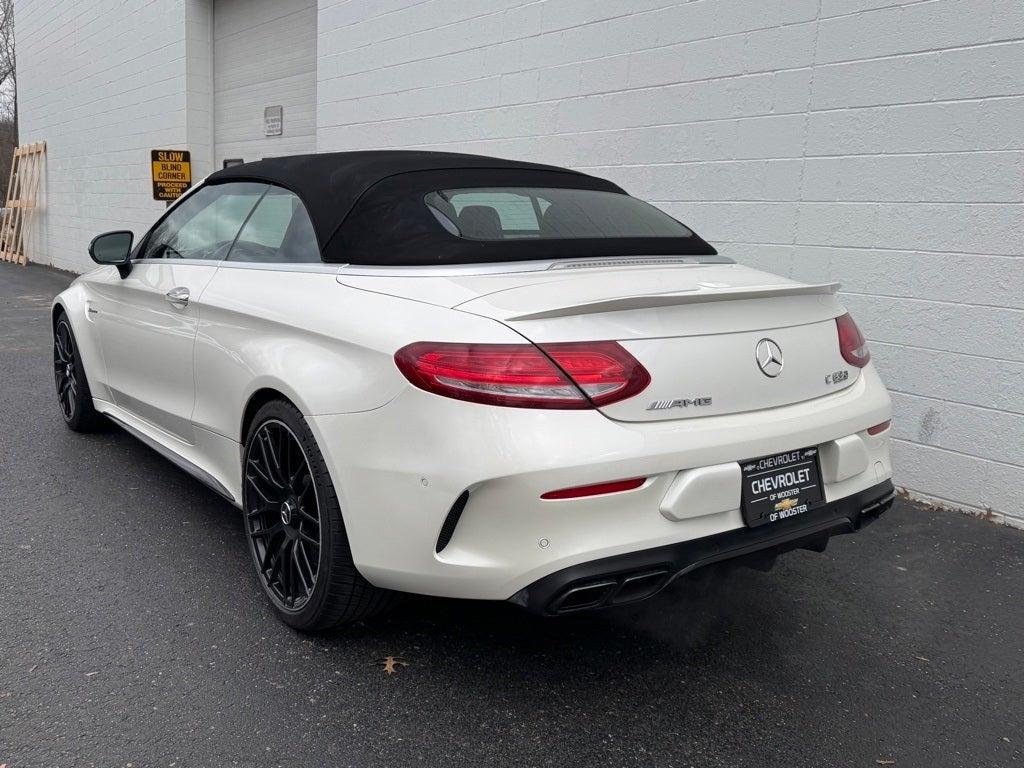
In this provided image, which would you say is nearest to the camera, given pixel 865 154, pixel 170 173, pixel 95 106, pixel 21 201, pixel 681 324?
pixel 681 324

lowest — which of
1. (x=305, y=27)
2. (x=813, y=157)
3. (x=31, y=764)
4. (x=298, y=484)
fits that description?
(x=31, y=764)

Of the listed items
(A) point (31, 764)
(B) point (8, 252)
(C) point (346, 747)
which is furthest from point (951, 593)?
(B) point (8, 252)

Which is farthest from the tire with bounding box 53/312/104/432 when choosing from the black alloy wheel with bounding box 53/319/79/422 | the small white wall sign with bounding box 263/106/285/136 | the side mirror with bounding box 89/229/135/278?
the small white wall sign with bounding box 263/106/285/136

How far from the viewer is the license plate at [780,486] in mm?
2281

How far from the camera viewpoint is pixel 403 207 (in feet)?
9.28

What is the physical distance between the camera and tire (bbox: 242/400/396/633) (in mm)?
2469

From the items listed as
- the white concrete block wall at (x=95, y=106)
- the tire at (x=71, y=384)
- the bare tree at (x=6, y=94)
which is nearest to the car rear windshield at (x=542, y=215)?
the tire at (x=71, y=384)

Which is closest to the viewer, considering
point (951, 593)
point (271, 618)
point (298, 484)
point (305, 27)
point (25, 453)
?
point (298, 484)

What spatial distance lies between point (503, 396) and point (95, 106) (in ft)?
A: 49.7

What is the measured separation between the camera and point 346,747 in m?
2.20

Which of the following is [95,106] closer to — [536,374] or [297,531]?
[297,531]

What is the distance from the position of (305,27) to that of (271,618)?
8.25 m

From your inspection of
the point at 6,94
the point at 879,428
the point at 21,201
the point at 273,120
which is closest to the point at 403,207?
the point at 879,428

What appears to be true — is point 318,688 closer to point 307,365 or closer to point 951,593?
point 307,365
